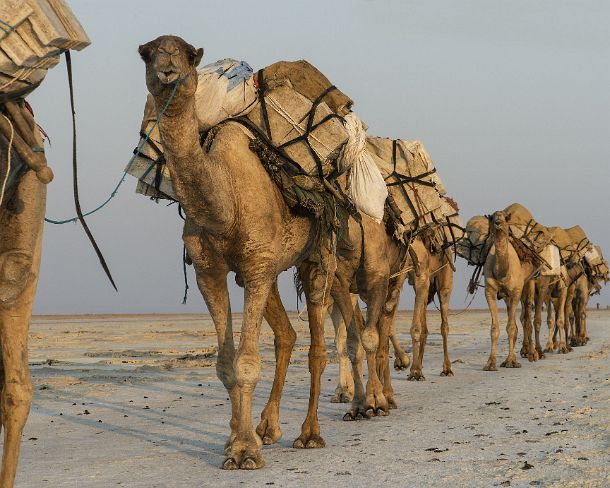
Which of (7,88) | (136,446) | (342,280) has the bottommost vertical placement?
(136,446)

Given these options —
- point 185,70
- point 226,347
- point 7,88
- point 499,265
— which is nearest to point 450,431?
point 226,347

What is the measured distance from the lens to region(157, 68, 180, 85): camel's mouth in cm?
696

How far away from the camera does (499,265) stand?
20438mm

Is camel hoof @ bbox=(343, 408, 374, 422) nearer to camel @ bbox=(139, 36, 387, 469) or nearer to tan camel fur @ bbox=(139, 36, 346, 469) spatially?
camel @ bbox=(139, 36, 387, 469)

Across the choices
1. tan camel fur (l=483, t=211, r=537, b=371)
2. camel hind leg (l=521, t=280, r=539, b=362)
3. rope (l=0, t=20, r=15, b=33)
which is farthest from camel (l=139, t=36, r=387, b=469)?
camel hind leg (l=521, t=280, r=539, b=362)

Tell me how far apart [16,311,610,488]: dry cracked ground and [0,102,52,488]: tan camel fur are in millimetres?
1648

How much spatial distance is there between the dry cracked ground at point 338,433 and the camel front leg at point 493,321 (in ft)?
1.76

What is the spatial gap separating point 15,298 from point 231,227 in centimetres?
252

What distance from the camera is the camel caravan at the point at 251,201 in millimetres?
5973

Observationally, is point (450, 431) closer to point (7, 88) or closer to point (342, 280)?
point (342, 280)

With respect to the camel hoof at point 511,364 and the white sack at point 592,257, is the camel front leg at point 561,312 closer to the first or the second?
the white sack at point 592,257

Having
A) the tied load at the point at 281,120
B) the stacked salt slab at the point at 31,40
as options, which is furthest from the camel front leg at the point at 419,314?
the stacked salt slab at the point at 31,40

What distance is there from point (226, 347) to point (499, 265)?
41.3 ft

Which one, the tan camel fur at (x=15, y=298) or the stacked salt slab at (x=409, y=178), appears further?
the stacked salt slab at (x=409, y=178)
